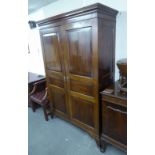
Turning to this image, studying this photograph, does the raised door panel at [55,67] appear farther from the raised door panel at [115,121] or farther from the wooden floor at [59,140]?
the raised door panel at [115,121]

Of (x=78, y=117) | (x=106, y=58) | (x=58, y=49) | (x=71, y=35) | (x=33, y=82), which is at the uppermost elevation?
(x=71, y=35)

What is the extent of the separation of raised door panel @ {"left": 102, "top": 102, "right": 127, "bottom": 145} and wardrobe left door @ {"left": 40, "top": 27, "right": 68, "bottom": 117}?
776 millimetres

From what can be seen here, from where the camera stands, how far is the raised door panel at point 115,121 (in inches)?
59.8

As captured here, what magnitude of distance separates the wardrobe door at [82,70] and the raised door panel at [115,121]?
160mm

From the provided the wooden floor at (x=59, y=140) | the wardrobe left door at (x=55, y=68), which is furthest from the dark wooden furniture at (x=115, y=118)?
the wardrobe left door at (x=55, y=68)

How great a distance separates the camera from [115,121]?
5.26 ft

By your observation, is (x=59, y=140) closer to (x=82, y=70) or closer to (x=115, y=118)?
(x=115, y=118)

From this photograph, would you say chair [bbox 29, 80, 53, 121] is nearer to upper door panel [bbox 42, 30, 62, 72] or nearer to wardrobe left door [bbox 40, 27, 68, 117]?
wardrobe left door [bbox 40, 27, 68, 117]

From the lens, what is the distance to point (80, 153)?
1.85m

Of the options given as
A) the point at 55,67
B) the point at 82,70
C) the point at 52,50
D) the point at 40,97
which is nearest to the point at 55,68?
the point at 55,67

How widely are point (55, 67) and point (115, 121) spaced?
1.23 meters
